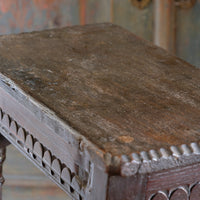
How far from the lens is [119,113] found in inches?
42.8

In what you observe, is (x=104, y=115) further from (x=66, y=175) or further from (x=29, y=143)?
(x=29, y=143)

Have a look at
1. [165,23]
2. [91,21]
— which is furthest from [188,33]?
[91,21]

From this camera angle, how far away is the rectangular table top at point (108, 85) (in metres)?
1.00

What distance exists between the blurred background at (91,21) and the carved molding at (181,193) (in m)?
1.68

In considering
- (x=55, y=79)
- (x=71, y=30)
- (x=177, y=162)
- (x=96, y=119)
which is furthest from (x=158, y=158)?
(x=71, y=30)

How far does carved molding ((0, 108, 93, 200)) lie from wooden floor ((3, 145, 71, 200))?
170cm

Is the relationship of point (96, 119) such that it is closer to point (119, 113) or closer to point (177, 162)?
point (119, 113)

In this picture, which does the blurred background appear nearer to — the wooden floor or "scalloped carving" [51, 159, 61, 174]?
the wooden floor

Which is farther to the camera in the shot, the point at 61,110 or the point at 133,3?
the point at 133,3

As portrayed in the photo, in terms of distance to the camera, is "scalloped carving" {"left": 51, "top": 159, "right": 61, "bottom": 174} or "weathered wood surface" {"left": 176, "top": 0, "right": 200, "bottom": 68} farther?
"weathered wood surface" {"left": 176, "top": 0, "right": 200, "bottom": 68}

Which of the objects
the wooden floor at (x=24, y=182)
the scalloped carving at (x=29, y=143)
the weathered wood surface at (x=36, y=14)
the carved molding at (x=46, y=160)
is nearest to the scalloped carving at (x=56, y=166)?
the carved molding at (x=46, y=160)

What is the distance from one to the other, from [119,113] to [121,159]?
0.72 ft

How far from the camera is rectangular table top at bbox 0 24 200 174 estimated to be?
1.00 m

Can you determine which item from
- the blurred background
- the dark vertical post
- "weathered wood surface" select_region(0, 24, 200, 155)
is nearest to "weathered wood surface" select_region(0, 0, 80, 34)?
the blurred background
